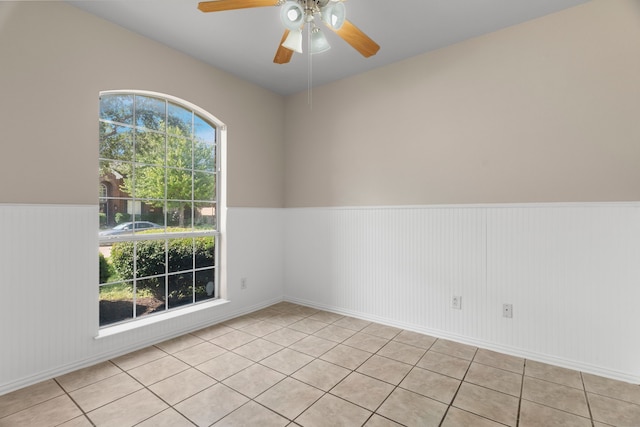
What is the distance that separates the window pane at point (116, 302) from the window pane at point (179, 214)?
2.25 feet

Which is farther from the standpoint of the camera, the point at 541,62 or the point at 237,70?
the point at 237,70

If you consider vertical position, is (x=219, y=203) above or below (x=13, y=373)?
above

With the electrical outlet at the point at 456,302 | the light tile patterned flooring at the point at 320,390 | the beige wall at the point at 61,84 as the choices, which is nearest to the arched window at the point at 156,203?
the beige wall at the point at 61,84

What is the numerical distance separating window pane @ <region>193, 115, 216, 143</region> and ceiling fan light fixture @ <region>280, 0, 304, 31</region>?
6.30 feet

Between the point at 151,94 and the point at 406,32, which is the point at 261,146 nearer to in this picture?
the point at 151,94

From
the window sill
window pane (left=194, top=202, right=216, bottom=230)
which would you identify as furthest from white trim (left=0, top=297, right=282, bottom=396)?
window pane (left=194, top=202, right=216, bottom=230)

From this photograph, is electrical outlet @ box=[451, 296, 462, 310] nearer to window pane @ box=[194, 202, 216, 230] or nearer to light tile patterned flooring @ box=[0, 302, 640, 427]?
light tile patterned flooring @ box=[0, 302, 640, 427]

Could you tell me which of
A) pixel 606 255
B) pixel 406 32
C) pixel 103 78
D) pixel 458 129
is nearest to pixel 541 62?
pixel 458 129

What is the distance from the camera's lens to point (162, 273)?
10.0 feet

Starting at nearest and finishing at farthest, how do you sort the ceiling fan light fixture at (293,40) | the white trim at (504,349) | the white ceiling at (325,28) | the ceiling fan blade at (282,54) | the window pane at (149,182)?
the ceiling fan light fixture at (293,40) → the ceiling fan blade at (282,54) → the white trim at (504,349) → the white ceiling at (325,28) → the window pane at (149,182)

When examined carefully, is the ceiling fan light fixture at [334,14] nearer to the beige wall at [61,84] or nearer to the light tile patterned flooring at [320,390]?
the beige wall at [61,84]

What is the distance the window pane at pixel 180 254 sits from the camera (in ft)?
10.3

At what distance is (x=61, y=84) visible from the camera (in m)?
2.32

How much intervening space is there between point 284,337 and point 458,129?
2581 millimetres
